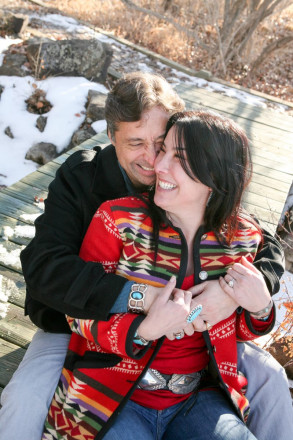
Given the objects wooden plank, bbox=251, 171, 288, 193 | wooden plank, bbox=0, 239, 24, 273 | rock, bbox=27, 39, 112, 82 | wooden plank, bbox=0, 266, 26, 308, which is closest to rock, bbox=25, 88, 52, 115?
rock, bbox=27, 39, 112, 82

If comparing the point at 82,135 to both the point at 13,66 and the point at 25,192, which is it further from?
the point at 25,192

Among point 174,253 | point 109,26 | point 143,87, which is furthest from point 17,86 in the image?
point 174,253

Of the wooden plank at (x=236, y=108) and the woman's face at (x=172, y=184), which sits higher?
the woman's face at (x=172, y=184)

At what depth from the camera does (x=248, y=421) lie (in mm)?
2053

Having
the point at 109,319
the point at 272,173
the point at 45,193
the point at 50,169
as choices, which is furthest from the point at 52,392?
the point at 272,173

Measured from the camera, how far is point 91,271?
1878mm

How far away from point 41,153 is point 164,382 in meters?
4.23

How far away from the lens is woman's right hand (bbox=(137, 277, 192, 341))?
69.6 inches

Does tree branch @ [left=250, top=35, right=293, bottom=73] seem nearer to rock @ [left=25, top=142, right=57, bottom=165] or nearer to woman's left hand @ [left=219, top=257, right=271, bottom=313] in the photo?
rock @ [left=25, top=142, right=57, bottom=165]

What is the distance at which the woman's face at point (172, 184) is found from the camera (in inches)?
75.5

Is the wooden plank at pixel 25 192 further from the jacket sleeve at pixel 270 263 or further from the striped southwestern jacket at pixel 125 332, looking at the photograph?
the jacket sleeve at pixel 270 263

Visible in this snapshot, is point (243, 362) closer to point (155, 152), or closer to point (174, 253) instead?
point (174, 253)

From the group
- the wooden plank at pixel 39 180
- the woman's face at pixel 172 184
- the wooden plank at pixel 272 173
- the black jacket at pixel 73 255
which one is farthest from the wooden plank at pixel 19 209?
the wooden plank at pixel 272 173

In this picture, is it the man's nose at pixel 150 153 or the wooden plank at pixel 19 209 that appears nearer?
the man's nose at pixel 150 153
